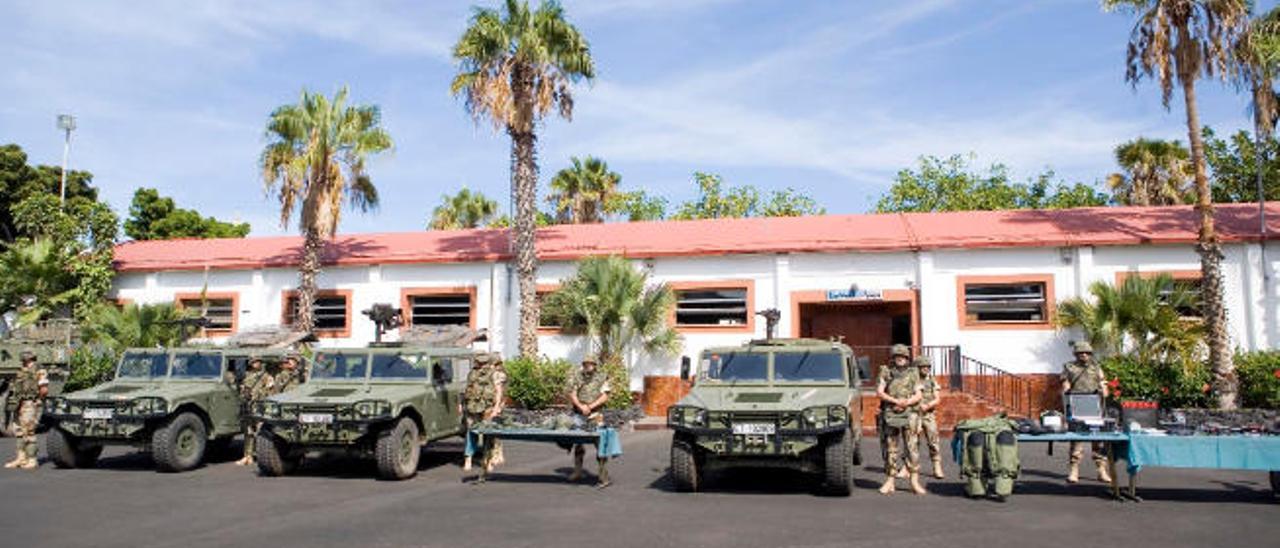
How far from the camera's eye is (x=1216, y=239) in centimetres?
1662

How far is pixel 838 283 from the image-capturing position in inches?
762

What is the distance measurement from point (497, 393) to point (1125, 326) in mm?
12147

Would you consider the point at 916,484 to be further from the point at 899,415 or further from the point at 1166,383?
the point at 1166,383

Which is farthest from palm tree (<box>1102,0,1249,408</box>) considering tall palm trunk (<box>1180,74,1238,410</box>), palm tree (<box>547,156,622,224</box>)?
palm tree (<box>547,156,622,224</box>)

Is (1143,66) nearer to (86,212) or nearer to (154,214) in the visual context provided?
(86,212)

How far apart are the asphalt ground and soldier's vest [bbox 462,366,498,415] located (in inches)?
34.0

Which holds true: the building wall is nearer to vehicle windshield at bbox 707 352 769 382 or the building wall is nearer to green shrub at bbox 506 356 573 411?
A: green shrub at bbox 506 356 573 411

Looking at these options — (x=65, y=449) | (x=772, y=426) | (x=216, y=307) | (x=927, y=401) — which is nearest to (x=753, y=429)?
(x=772, y=426)

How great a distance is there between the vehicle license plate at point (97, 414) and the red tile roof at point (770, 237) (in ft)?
32.3

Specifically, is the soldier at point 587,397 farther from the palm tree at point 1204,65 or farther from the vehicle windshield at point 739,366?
the palm tree at point 1204,65

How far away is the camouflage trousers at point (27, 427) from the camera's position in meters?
12.0

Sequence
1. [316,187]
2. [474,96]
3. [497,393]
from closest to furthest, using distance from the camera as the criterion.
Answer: [497,393] → [474,96] → [316,187]

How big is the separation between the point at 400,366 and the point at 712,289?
929cm

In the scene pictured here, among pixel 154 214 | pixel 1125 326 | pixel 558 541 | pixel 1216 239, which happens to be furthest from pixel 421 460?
pixel 154 214
